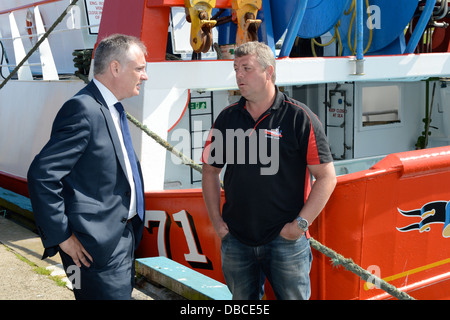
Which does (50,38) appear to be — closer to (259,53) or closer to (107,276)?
(259,53)

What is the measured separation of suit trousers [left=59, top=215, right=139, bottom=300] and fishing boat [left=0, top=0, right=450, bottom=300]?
5.16ft

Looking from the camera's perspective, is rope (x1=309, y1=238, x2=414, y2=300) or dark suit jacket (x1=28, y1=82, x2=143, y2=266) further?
rope (x1=309, y1=238, x2=414, y2=300)

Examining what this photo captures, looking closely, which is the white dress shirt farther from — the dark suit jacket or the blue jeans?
the blue jeans

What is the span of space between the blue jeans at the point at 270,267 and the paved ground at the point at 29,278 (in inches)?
44.8

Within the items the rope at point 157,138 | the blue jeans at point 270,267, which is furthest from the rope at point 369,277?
the rope at point 157,138

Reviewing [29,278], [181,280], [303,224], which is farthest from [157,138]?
[303,224]

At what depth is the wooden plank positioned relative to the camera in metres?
3.56

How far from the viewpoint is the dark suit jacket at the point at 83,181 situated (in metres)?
2.22

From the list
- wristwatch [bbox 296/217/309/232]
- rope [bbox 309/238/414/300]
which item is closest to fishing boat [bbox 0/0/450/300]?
rope [bbox 309/238/414/300]

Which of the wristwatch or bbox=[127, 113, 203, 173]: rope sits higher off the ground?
bbox=[127, 113, 203, 173]: rope

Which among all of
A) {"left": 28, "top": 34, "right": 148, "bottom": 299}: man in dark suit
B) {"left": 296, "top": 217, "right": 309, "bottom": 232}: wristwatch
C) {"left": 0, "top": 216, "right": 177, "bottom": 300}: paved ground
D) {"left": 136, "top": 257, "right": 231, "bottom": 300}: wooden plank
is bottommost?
{"left": 0, "top": 216, "right": 177, "bottom": 300}: paved ground

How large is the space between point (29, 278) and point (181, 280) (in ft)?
4.68

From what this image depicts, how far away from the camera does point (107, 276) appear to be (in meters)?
2.41

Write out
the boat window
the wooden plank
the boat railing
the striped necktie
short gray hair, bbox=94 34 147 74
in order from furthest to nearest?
the boat window
the boat railing
the wooden plank
the striped necktie
short gray hair, bbox=94 34 147 74
